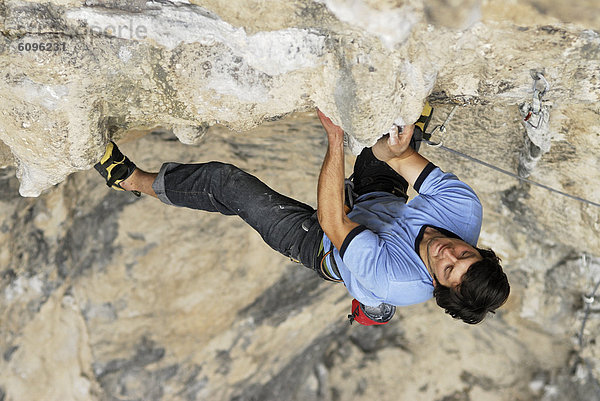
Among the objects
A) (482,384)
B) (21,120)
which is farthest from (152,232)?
(482,384)

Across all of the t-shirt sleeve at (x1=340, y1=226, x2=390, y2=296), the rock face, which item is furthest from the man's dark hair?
the rock face

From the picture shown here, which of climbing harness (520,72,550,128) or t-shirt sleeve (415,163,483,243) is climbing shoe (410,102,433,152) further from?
climbing harness (520,72,550,128)

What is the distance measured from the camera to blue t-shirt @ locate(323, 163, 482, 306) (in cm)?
106

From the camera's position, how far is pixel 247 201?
4.39 ft

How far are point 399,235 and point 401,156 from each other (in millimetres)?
216

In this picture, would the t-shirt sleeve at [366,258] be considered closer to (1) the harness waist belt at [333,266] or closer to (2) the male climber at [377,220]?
(2) the male climber at [377,220]

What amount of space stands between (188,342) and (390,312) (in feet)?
4.22

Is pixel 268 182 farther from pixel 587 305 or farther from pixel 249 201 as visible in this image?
pixel 587 305

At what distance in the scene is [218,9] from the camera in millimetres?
876

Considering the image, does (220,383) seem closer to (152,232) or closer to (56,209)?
(152,232)

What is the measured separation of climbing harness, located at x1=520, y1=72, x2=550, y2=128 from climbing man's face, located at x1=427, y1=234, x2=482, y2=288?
1.05 feet

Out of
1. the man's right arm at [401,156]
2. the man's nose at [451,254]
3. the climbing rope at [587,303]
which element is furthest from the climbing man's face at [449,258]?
the climbing rope at [587,303]

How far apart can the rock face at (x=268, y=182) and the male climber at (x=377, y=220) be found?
5.5 inches

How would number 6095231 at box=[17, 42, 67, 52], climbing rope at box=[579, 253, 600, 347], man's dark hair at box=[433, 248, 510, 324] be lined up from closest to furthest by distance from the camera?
number 6095231 at box=[17, 42, 67, 52] < man's dark hair at box=[433, 248, 510, 324] < climbing rope at box=[579, 253, 600, 347]
